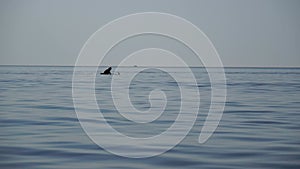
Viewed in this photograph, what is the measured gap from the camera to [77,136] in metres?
14.4

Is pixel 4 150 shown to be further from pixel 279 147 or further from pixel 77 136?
pixel 279 147

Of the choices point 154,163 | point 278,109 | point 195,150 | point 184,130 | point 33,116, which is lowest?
point 154,163

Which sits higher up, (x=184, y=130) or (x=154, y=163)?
(x=184, y=130)

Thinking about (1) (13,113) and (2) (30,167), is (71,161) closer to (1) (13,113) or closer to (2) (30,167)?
(2) (30,167)

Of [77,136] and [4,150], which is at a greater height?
[77,136]

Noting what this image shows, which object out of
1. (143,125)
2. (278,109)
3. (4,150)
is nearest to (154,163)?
(4,150)

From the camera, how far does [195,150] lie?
40.9ft

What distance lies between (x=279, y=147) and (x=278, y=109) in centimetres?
1161

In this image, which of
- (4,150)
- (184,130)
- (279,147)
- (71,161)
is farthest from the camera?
(184,130)

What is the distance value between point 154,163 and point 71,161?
1833 mm

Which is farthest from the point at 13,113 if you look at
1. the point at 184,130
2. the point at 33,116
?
the point at 184,130

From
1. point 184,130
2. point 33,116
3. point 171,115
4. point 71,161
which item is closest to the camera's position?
point 71,161

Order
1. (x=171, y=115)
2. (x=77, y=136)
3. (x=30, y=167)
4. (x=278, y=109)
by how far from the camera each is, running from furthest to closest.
Result: (x=278, y=109), (x=171, y=115), (x=77, y=136), (x=30, y=167)

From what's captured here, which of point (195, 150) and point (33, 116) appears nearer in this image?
point (195, 150)
